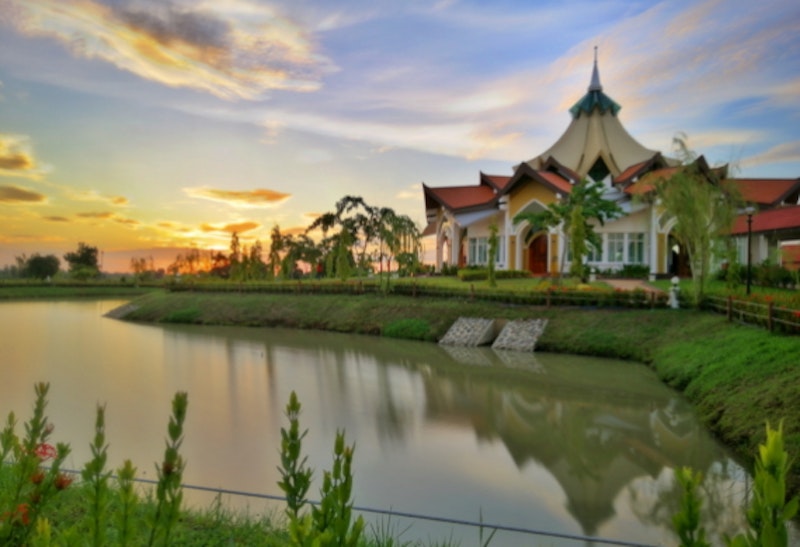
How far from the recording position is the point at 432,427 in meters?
9.86

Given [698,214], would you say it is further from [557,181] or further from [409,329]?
[557,181]

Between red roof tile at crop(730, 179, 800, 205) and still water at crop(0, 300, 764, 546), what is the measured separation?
1803 centimetres

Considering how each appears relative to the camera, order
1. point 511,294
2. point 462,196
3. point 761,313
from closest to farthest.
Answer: point 761,313
point 511,294
point 462,196

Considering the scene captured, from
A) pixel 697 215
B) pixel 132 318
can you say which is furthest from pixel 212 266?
pixel 697 215

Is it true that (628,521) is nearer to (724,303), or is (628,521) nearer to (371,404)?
(371,404)

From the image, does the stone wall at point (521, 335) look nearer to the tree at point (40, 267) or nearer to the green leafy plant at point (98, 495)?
the green leafy plant at point (98, 495)

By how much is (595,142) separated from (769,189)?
975 cm

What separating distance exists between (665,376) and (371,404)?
23.6 feet

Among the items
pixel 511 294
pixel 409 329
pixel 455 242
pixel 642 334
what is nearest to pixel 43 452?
pixel 642 334

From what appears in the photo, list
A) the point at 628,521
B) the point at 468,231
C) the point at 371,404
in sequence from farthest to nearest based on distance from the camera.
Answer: the point at 468,231
the point at 371,404
the point at 628,521

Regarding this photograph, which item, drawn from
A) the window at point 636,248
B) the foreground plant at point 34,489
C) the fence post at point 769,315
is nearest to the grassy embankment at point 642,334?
the fence post at point 769,315

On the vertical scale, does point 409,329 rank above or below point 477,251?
below

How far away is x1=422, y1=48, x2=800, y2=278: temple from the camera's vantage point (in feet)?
86.9

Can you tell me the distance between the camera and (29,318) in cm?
3003
